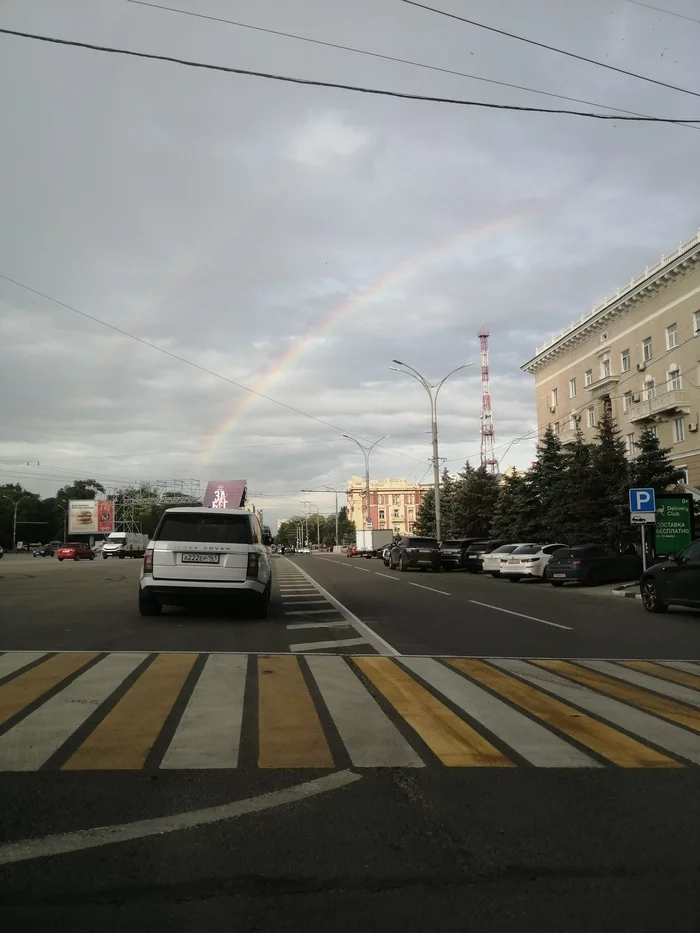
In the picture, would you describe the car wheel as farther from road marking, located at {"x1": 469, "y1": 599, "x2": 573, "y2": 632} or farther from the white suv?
the white suv

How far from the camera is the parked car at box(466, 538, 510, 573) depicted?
113 feet

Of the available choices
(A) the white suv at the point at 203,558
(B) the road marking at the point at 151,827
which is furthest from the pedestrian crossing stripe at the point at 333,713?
(A) the white suv at the point at 203,558

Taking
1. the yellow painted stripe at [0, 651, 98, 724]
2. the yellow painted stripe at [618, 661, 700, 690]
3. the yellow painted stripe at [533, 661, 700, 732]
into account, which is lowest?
the yellow painted stripe at [618, 661, 700, 690]

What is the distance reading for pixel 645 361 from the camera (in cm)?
4500

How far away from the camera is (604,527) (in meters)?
32.3

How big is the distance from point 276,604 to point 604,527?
19600mm

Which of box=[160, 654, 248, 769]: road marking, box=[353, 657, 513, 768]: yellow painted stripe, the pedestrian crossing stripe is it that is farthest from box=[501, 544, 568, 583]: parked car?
box=[160, 654, 248, 769]: road marking

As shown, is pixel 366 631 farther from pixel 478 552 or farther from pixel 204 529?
pixel 478 552

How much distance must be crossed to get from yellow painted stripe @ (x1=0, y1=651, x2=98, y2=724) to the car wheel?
11.4 m

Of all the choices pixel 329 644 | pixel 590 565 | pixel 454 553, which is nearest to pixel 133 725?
pixel 329 644

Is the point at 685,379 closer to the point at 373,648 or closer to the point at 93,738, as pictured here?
the point at 373,648

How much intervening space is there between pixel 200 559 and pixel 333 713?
664cm

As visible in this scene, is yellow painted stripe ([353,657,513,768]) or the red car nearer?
yellow painted stripe ([353,657,513,768])

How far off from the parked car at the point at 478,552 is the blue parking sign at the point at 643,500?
13303 mm
